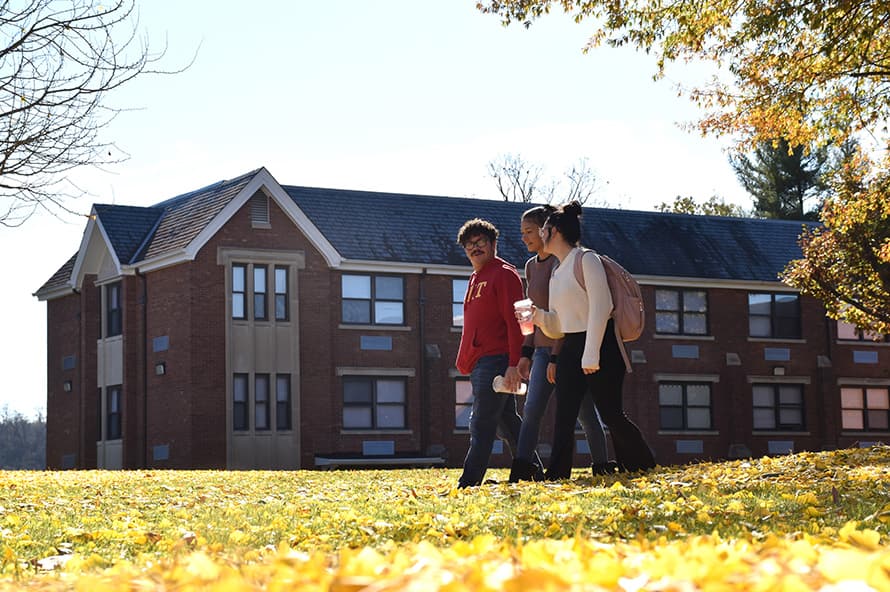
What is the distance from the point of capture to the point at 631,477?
1055 centimetres

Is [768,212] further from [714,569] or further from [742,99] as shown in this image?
[714,569]

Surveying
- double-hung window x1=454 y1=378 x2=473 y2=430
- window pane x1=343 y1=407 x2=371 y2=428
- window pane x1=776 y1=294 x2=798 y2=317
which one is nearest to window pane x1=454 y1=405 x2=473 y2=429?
double-hung window x1=454 y1=378 x2=473 y2=430

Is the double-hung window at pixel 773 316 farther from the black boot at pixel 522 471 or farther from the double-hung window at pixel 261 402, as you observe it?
the black boot at pixel 522 471

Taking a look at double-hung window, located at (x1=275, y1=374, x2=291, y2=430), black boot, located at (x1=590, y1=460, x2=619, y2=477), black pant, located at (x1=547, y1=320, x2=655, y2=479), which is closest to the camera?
black pant, located at (x1=547, y1=320, x2=655, y2=479)

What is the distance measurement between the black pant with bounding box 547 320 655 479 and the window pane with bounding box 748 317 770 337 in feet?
101

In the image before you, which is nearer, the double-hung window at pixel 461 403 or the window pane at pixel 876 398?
the double-hung window at pixel 461 403

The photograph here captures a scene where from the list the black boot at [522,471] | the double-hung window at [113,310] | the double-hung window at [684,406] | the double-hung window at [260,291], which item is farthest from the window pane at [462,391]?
the black boot at [522,471]

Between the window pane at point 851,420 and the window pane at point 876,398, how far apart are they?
25.2 inches

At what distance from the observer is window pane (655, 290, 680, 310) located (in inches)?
1559

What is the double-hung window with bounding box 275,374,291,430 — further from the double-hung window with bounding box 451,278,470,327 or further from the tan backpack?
the tan backpack

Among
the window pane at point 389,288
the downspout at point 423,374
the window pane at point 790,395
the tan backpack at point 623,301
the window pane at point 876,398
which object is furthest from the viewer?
the window pane at point 876,398

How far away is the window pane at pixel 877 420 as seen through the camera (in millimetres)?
41750

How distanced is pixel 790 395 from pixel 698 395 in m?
3.28

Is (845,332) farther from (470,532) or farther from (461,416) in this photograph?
(470,532)
